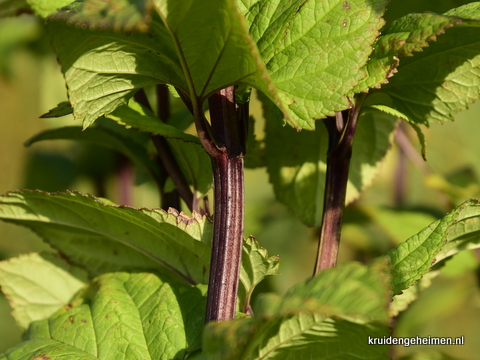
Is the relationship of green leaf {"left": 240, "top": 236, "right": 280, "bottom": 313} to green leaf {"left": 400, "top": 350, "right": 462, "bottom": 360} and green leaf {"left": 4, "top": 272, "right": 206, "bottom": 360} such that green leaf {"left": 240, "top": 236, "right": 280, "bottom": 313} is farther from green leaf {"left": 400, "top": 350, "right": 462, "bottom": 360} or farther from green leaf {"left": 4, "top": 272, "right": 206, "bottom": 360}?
green leaf {"left": 400, "top": 350, "right": 462, "bottom": 360}

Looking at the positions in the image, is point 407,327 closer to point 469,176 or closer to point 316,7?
point 469,176

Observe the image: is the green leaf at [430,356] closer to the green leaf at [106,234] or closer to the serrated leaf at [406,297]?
the serrated leaf at [406,297]

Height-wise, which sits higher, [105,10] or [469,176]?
[469,176]

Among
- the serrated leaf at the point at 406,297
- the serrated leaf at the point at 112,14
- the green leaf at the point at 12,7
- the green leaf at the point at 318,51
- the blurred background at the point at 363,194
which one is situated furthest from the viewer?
the blurred background at the point at 363,194

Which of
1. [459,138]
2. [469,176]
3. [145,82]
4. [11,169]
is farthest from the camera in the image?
[11,169]

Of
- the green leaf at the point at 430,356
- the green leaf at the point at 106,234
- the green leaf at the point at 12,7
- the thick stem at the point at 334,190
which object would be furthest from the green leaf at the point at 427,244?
the green leaf at the point at 12,7

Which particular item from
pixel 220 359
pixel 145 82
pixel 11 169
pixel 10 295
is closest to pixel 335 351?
pixel 220 359

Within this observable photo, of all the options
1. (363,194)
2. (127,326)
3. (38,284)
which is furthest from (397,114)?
(363,194)
